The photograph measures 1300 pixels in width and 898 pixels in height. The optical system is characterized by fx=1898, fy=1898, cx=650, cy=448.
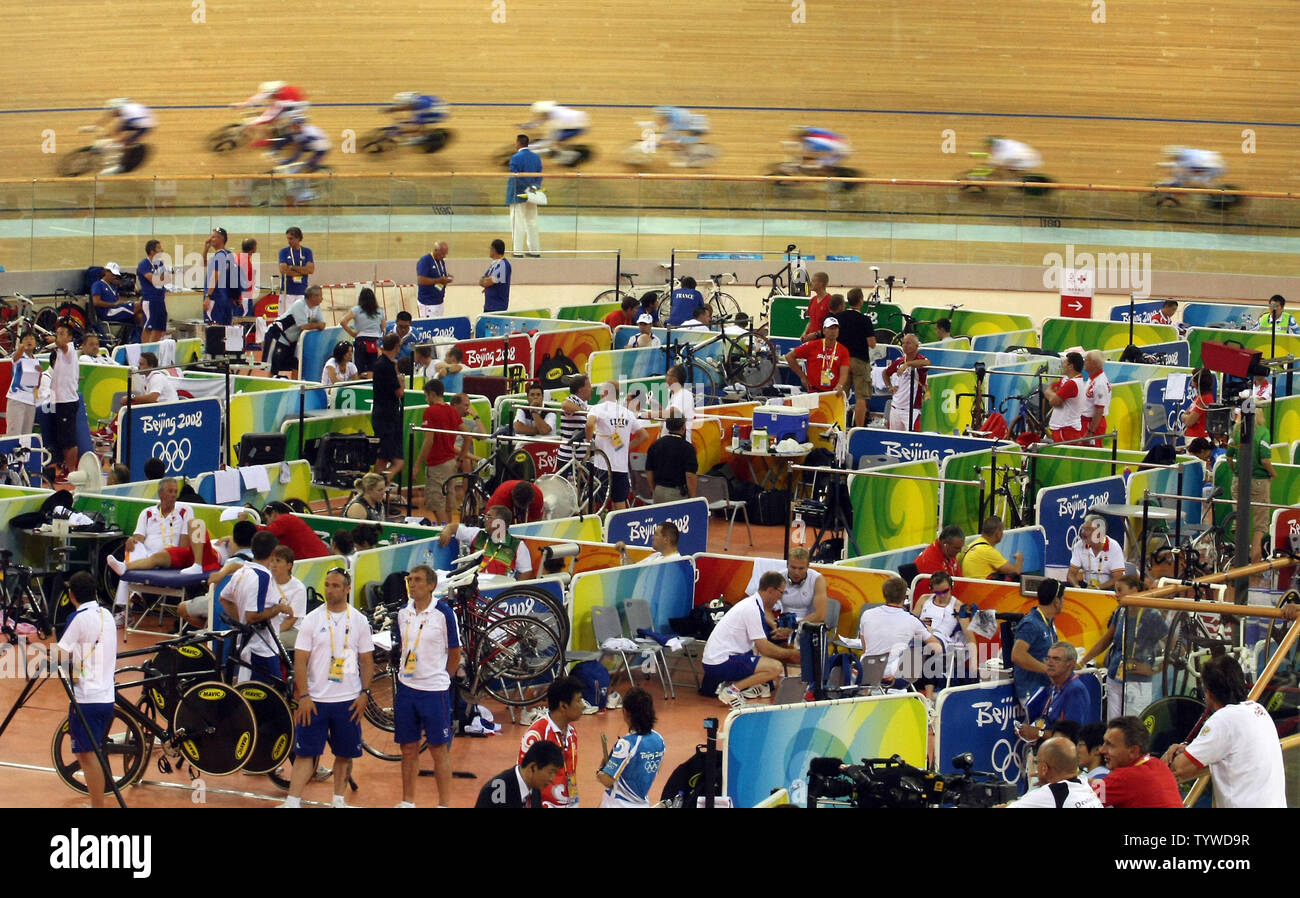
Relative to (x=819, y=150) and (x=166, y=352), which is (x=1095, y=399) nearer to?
(x=166, y=352)

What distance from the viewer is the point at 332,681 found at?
11.1m

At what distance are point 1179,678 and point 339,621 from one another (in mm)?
4778

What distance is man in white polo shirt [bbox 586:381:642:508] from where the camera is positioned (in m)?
17.7

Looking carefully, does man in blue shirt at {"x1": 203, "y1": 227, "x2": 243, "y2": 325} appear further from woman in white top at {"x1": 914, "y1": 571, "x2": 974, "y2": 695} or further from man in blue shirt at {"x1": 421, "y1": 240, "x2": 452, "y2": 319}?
woman in white top at {"x1": 914, "y1": 571, "x2": 974, "y2": 695}

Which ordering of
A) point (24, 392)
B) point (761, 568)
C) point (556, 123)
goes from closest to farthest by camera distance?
1. point (761, 568)
2. point (24, 392)
3. point (556, 123)

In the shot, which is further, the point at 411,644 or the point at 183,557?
the point at 183,557

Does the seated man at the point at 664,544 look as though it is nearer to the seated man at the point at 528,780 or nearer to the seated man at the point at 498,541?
the seated man at the point at 498,541

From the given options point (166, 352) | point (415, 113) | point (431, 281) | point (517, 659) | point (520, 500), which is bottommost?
point (517, 659)

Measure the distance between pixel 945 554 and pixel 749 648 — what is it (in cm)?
177

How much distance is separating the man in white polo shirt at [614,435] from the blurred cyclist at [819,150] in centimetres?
2050

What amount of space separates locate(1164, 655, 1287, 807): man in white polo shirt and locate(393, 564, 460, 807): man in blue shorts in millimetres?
4277

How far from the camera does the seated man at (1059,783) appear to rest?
884 cm

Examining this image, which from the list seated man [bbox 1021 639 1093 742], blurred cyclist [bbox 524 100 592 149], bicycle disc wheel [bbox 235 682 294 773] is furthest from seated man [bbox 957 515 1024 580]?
blurred cyclist [bbox 524 100 592 149]

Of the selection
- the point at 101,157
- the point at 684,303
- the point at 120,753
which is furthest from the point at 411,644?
the point at 101,157
